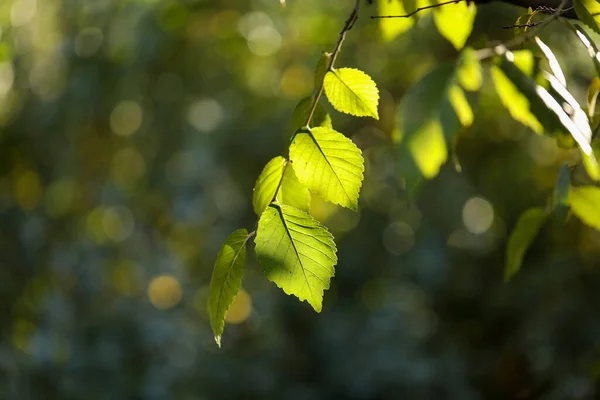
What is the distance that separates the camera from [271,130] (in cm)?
349

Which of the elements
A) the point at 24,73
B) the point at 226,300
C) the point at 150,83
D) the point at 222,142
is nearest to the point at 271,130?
the point at 222,142

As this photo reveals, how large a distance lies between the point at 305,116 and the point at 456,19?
0.77 feet

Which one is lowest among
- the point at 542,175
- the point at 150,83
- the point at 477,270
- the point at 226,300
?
the point at 477,270

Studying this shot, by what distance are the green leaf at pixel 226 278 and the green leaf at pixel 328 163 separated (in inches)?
2.9

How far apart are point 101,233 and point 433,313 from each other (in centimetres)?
168

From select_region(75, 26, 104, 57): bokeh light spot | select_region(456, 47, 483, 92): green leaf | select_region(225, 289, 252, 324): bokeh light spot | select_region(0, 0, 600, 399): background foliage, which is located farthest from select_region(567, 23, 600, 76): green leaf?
select_region(75, 26, 104, 57): bokeh light spot

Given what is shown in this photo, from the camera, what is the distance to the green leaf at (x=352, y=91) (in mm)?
647

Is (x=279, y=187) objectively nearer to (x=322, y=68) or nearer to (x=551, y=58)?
(x=322, y=68)

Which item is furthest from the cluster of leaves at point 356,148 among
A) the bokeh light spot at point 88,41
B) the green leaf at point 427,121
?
the bokeh light spot at point 88,41

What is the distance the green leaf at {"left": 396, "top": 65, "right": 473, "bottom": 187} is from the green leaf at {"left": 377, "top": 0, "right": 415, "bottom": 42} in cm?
27

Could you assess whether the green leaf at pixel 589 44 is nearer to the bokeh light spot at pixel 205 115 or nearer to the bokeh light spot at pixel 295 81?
the bokeh light spot at pixel 205 115

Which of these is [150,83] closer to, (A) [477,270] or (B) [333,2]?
(B) [333,2]

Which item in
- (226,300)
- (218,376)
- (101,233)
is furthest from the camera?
(101,233)

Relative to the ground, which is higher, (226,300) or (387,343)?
(226,300)
